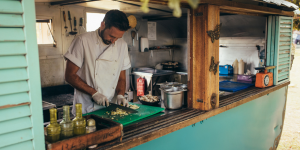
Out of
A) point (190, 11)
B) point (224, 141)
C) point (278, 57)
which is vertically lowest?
point (224, 141)

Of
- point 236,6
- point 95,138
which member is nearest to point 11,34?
point 95,138

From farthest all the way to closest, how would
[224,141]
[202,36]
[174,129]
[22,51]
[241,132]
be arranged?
[241,132] < [224,141] < [202,36] < [174,129] < [22,51]

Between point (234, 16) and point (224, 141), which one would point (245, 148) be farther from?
point (234, 16)

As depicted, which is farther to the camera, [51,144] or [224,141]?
[224,141]

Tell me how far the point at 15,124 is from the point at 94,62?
1.45 meters

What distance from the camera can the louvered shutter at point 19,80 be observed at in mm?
1351

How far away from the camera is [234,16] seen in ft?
16.7

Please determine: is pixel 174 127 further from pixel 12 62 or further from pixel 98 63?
pixel 12 62

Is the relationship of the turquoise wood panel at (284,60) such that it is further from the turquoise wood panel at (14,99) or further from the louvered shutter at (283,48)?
the turquoise wood panel at (14,99)

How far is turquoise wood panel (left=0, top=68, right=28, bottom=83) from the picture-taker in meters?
1.35

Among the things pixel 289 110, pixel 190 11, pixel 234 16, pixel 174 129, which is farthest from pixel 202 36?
pixel 289 110

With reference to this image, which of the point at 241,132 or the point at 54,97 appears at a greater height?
the point at 54,97

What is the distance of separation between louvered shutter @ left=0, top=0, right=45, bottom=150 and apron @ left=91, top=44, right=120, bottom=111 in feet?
4.42

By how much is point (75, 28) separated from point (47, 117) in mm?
2114
